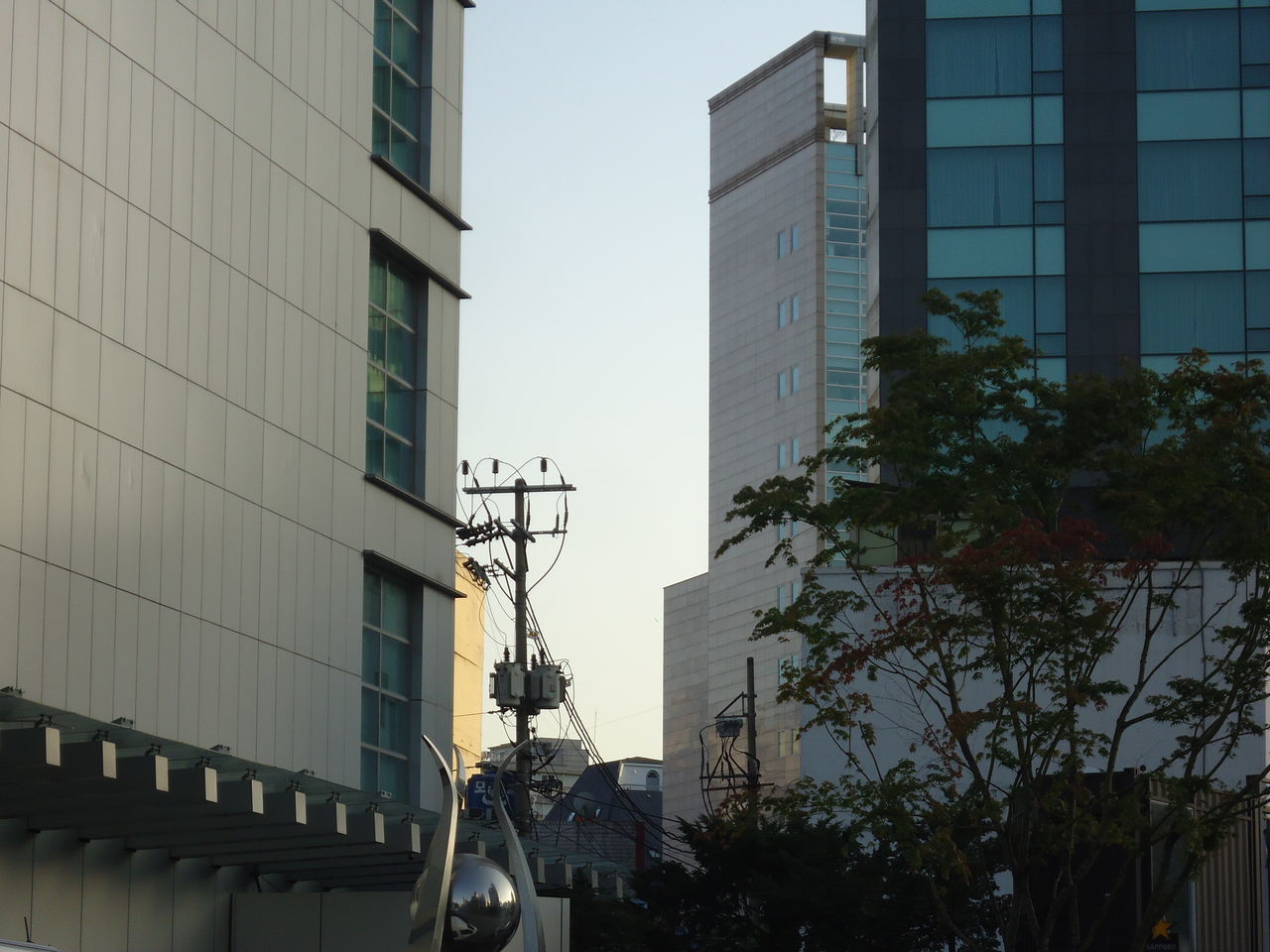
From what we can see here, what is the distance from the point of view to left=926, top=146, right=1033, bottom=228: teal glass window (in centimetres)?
5172

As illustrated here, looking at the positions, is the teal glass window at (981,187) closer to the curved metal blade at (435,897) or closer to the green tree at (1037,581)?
the green tree at (1037,581)

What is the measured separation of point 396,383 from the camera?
31.1m

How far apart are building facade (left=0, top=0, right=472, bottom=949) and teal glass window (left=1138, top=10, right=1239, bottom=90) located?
24.8 m

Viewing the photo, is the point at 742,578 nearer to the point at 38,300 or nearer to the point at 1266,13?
the point at 1266,13

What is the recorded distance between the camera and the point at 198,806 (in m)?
19.7

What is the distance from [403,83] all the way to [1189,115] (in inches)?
1064

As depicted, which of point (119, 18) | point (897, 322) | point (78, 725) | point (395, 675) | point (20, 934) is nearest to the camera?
point (78, 725)

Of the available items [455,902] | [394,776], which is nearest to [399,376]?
[394,776]

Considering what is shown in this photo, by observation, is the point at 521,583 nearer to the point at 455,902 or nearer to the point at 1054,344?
the point at 1054,344

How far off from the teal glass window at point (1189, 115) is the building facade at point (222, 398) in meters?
24.4

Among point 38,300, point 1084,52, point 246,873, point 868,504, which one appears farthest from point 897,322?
point 38,300

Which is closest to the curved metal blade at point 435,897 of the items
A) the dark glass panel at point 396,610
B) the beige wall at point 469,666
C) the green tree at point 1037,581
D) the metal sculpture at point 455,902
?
the metal sculpture at point 455,902

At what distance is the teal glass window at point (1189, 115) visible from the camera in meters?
51.5

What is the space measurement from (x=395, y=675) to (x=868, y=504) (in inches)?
334
